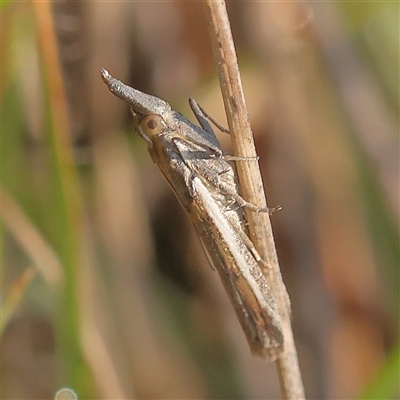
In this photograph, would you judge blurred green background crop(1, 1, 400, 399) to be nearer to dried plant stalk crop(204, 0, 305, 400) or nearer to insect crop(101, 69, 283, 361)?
insect crop(101, 69, 283, 361)

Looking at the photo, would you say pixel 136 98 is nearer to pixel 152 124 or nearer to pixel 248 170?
pixel 152 124

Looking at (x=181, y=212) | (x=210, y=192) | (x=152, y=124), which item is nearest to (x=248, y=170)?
(x=210, y=192)

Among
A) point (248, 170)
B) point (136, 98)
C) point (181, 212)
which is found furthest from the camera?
point (181, 212)

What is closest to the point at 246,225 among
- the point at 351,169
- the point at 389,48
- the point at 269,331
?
the point at 269,331

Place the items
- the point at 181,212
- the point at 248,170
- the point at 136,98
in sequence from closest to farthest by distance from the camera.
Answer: the point at 248,170
the point at 136,98
the point at 181,212

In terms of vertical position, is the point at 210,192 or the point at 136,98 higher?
the point at 136,98

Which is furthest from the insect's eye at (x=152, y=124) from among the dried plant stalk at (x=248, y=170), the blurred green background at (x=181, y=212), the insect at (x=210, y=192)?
the blurred green background at (x=181, y=212)

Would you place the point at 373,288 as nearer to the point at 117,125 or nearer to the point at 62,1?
the point at 117,125
